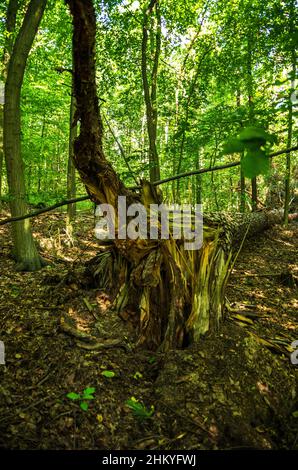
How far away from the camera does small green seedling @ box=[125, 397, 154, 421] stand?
2.36 metres

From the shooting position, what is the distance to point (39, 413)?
7.36 feet

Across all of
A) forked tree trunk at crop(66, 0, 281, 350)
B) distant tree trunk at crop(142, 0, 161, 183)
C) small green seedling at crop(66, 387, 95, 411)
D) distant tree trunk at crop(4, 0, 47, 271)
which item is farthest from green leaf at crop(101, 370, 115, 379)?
distant tree trunk at crop(142, 0, 161, 183)

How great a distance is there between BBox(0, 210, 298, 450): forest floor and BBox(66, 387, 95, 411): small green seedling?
32 millimetres

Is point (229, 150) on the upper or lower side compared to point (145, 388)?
upper

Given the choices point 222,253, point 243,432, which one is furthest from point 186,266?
point 243,432

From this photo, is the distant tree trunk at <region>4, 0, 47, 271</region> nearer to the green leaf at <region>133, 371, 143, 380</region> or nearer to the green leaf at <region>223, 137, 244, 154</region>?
the green leaf at <region>133, 371, 143, 380</region>

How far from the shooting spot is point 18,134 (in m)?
5.39

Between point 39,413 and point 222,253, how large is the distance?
2436 millimetres

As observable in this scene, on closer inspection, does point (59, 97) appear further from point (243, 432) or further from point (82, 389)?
point (243, 432)

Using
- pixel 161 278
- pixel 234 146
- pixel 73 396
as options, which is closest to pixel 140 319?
pixel 161 278

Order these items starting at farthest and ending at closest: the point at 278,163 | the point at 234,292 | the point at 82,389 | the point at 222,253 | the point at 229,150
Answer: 1. the point at 278,163
2. the point at 234,292
3. the point at 222,253
4. the point at 82,389
5. the point at 229,150

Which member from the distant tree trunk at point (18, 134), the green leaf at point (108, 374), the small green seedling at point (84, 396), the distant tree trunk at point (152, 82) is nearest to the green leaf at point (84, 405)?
the small green seedling at point (84, 396)

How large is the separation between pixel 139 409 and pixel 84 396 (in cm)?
47

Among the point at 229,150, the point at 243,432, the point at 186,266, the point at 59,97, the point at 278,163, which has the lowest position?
the point at 243,432
